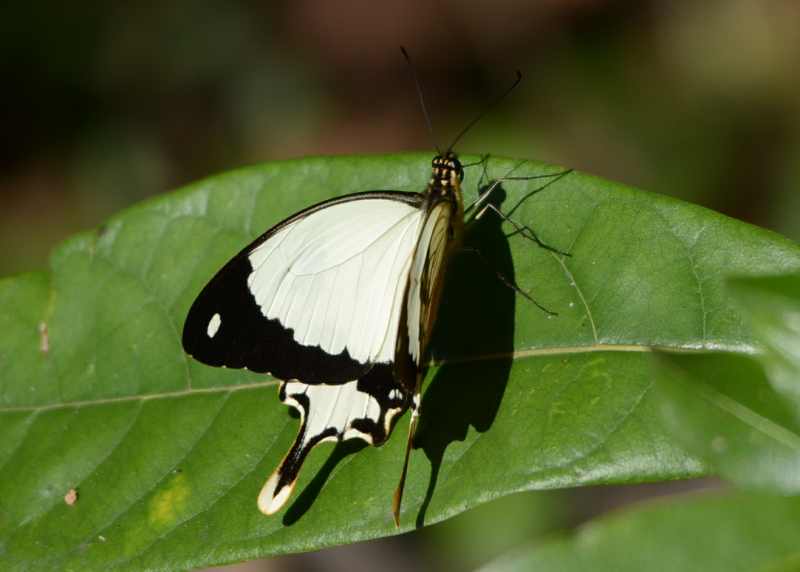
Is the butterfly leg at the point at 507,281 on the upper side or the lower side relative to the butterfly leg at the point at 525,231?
lower

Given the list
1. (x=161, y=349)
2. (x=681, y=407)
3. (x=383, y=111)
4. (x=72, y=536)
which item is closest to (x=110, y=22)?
(x=383, y=111)

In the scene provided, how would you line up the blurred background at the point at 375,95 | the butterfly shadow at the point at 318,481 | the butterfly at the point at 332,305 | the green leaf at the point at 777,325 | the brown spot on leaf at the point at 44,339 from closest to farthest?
the green leaf at the point at 777,325 < the butterfly shadow at the point at 318,481 < the butterfly at the point at 332,305 < the brown spot on leaf at the point at 44,339 < the blurred background at the point at 375,95

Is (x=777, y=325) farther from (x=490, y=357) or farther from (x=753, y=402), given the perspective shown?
(x=490, y=357)

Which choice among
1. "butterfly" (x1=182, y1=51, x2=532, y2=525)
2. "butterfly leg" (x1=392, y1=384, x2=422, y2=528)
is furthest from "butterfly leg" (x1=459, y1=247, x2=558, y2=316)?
"butterfly leg" (x1=392, y1=384, x2=422, y2=528)

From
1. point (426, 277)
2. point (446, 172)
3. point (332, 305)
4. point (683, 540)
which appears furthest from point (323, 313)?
point (683, 540)

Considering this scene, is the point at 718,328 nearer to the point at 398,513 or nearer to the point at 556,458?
the point at 556,458

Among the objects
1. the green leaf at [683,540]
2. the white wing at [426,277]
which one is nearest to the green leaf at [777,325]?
the green leaf at [683,540]

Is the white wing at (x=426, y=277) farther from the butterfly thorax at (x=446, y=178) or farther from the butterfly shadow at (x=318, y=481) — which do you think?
the butterfly shadow at (x=318, y=481)
